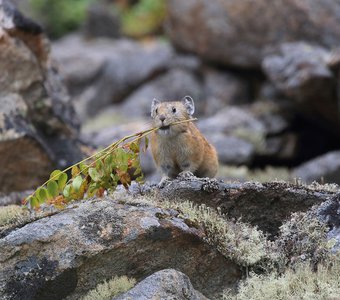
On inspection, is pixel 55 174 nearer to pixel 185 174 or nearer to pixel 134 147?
pixel 134 147

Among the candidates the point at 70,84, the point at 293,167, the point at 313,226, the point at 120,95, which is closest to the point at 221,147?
the point at 293,167

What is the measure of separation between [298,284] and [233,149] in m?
14.8

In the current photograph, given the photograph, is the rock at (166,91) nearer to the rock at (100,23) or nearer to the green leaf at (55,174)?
the rock at (100,23)

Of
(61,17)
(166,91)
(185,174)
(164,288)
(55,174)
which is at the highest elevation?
(61,17)

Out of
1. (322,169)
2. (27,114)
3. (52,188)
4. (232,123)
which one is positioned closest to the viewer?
(52,188)

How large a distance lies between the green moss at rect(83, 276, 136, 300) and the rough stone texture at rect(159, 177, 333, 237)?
6.06 feet

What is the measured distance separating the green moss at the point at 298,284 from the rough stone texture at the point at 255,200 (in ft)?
4.36

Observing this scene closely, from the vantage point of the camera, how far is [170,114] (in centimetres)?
1155

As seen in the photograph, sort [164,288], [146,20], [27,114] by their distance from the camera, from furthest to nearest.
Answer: [146,20], [27,114], [164,288]

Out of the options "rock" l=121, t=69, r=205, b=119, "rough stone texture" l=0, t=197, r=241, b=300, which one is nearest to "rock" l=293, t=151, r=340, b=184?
"rock" l=121, t=69, r=205, b=119

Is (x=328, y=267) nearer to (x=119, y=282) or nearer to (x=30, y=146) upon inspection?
(x=119, y=282)

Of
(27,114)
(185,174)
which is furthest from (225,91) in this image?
(185,174)

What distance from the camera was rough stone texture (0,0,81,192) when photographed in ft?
47.6

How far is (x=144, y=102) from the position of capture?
27.8 metres
